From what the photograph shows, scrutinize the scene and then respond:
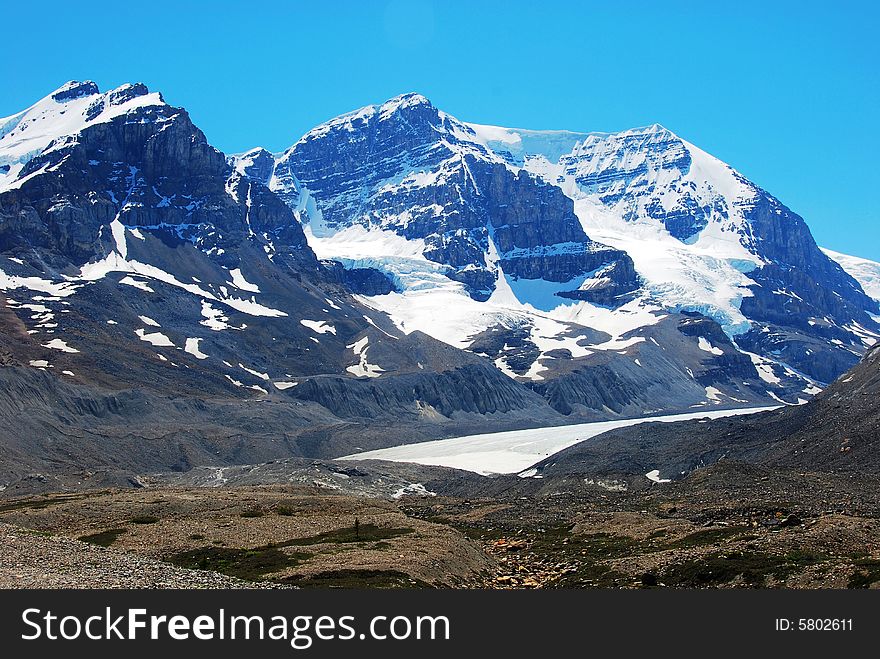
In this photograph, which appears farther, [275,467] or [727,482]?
[275,467]

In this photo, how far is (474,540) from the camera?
70.5 metres

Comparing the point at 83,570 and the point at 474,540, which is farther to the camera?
the point at 474,540

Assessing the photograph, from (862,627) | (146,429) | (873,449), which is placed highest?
(146,429)

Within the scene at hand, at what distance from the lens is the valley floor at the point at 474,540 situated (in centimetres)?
4375

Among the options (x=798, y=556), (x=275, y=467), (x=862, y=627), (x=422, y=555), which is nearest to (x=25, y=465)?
(x=275, y=467)

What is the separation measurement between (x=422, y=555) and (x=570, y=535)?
1999 centimetres

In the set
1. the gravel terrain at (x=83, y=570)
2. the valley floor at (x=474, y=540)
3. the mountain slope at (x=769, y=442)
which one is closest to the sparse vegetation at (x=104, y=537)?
the valley floor at (x=474, y=540)

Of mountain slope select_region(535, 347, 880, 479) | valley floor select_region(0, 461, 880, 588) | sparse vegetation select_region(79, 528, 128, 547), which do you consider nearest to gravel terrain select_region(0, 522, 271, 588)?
valley floor select_region(0, 461, 880, 588)

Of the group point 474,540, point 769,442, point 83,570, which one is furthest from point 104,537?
point 769,442

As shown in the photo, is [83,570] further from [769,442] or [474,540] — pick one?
[769,442]

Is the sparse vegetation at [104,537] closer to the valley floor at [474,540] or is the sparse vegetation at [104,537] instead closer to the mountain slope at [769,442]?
the valley floor at [474,540]

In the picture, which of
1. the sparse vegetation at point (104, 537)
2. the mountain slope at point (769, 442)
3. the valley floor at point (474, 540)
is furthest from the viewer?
the mountain slope at point (769, 442)

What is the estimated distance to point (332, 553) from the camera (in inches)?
2121

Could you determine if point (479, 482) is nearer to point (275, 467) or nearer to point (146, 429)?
point (275, 467)
